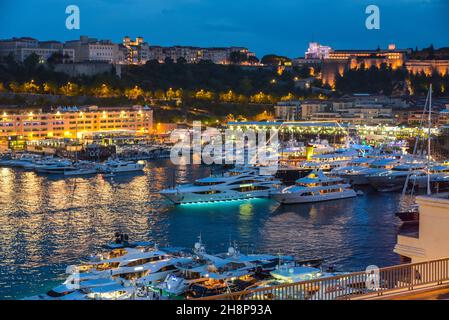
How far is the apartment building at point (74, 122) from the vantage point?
21.7m

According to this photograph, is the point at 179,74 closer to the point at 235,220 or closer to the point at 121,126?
the point at 121,126

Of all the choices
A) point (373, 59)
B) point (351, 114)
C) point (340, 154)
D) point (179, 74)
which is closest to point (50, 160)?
point (340, 154)

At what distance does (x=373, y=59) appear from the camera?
3588cm

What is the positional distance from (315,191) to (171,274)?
5591 millimetres

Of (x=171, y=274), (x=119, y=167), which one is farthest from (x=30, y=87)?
(x=171, y=274)

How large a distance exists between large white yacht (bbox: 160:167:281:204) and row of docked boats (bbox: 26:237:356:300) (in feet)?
14.2

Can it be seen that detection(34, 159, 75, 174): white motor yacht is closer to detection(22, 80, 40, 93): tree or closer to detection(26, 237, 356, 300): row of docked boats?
detection(26, 237, 356, 300): row of docked boats

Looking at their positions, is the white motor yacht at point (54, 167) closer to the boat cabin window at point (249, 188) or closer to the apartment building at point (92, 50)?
the boat cabin window at point (249, 188)

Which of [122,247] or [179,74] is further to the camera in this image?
[179,74]

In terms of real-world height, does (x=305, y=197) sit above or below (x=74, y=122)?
below

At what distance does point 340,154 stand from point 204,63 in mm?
19649

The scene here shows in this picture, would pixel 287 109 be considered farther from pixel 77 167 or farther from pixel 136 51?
pixel 77 167

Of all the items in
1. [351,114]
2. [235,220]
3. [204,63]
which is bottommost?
[235,220]

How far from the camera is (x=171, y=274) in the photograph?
6129 millimetres
